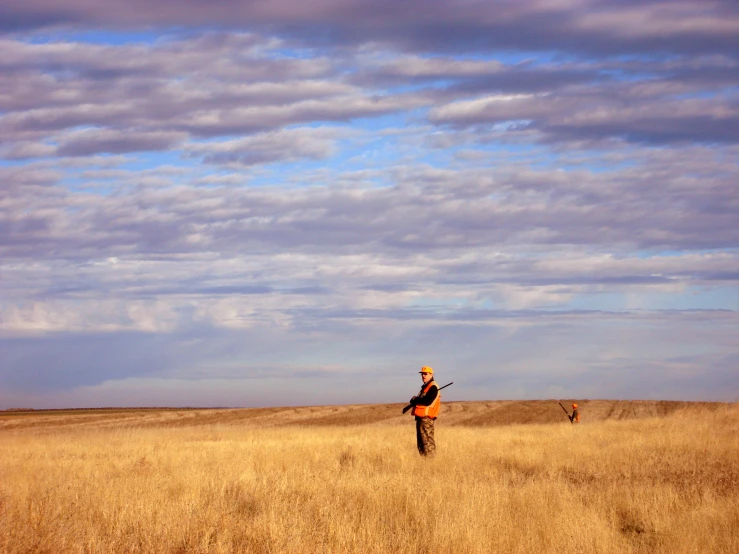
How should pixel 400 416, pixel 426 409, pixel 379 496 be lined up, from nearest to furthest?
pixel 379 496 → pixel 426 409 → pixel 400 416

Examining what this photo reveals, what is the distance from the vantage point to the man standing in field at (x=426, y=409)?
1702cm

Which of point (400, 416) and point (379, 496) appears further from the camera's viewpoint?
point (400, 416)

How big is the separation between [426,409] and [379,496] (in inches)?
214

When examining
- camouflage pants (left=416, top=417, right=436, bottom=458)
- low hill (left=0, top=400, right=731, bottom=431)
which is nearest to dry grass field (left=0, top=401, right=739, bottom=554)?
camouflage pants (left=416, top=417, right=436, bottom=458)

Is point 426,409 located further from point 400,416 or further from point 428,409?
point 400,416

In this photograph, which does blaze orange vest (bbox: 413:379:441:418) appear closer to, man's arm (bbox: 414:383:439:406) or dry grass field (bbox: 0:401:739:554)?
man's arm (bbox: 414:383:439:406)

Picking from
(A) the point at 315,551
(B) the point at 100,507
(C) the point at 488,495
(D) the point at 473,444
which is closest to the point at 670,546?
(C) the point at 488,495

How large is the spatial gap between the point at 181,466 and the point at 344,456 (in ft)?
13.4

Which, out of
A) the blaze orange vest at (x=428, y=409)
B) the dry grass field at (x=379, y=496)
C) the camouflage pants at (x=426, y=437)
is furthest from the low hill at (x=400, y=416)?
the blaze orange vest at (x=428, y=409)

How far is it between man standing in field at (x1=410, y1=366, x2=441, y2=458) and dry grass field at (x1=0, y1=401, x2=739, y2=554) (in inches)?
22.1

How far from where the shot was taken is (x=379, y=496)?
11.6 metres

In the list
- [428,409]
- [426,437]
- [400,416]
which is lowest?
[400,416]

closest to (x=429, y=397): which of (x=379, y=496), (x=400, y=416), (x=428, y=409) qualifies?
(x=428, y=409)

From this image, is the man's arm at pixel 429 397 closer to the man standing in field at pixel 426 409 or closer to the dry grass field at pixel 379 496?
the man standing in field at pixel 426 409
